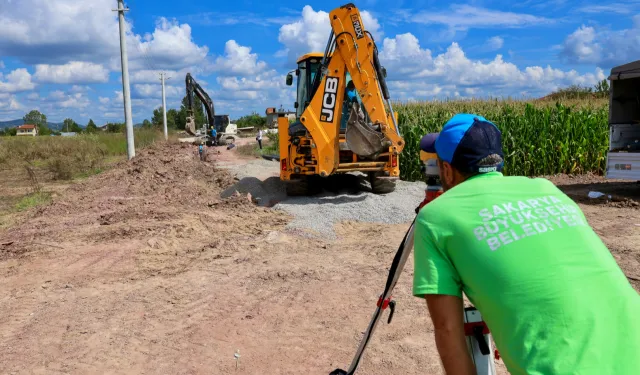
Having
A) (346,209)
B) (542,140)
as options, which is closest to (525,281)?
(346,209)

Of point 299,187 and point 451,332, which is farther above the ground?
point 451,332

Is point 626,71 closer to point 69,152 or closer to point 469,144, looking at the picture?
point 469,144

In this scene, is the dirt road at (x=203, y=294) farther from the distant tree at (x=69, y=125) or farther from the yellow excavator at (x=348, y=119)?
the distant tree at (x=69, y=125)

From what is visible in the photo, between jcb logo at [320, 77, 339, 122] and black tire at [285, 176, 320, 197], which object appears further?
black tire at [285, 176, 320, 197]

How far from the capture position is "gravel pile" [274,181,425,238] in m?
9.20

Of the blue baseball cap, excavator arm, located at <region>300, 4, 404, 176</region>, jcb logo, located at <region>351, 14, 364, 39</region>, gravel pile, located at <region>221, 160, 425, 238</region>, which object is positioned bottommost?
gravel pile, located at <region>221, 160, 425, 238</region>

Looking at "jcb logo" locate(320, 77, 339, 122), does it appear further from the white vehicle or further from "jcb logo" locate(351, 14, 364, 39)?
the white vehicle

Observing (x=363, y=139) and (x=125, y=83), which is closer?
(x=363, y=139)

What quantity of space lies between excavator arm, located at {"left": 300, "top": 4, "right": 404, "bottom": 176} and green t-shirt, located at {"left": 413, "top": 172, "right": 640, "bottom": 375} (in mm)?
8585

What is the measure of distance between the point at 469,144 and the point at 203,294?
15.0 ft

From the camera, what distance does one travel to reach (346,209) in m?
9.98

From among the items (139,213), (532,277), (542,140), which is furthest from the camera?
(542,140)

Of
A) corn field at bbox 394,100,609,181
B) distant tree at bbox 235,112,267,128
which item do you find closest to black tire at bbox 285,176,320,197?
corn field at bbox 394,100,609,181

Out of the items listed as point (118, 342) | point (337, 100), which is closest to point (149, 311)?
point (118, 342)
